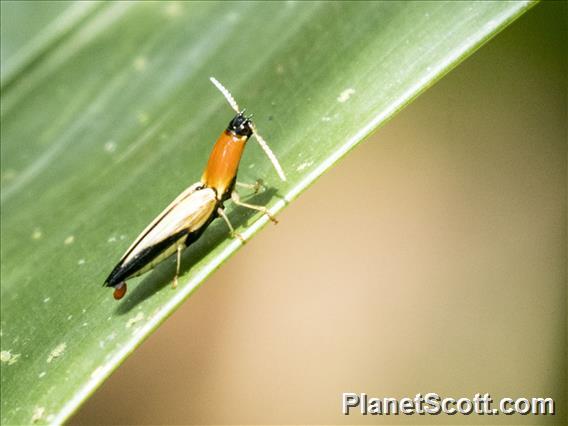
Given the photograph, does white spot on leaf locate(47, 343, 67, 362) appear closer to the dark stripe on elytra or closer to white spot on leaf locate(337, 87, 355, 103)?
the dark stripe on elytra

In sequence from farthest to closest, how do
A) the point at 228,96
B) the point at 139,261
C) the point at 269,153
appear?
the point at 228,96, the point at 139,261, the point at 269,153

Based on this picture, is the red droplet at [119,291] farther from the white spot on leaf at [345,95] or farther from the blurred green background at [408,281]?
the blurred green background at [408,281]

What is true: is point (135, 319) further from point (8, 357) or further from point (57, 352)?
point (8, 357)

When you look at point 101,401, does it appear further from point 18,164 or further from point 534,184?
point 534,184

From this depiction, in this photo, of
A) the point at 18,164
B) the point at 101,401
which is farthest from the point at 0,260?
the point at 101,401

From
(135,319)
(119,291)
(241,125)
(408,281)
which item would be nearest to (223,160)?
(241,125)
